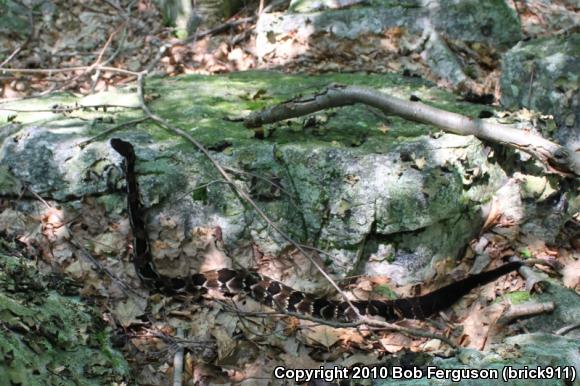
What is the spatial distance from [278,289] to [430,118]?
6.59 feet

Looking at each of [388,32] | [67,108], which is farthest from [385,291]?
[388,32]

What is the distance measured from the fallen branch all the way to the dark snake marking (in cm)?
92

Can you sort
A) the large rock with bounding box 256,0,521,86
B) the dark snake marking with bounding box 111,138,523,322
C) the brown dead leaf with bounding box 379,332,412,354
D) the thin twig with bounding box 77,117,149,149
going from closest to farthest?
the brown dead leaf with bounding box 379,332,412,354, the dark snake marking with bounding box 111,138,523,322, the thin twig with bounding box 77,117,149,149, the large rock with bounding box 256,0,521,86

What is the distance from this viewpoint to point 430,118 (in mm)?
5387

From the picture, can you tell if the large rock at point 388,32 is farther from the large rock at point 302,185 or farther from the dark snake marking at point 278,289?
the dark snake marking at point 278,289

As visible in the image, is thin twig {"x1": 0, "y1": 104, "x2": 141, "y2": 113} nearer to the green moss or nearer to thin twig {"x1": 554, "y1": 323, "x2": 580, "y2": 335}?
the green moss

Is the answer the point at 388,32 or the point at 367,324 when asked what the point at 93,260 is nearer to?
the point at 367,324

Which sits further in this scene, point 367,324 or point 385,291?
point 385,291

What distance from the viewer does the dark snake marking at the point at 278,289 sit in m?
4.71

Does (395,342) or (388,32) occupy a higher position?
(388,32)

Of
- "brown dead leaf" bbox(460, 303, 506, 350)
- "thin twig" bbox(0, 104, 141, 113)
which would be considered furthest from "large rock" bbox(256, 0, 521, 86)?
"brown dead leaf" bbox(460, 303, 506, 350)

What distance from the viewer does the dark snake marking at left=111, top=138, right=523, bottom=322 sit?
15.4ft

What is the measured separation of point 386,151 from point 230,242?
58.5 inches

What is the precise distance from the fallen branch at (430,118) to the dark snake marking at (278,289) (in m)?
0.92
